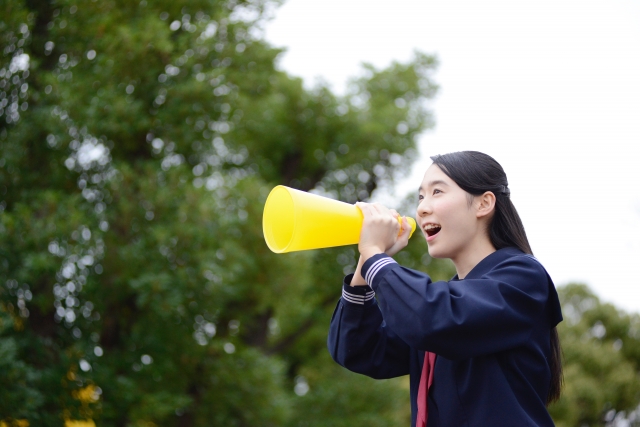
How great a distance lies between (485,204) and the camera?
2.02 m

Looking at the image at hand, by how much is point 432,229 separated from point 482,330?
42cm

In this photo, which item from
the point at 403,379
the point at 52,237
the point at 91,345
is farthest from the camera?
the point at 403,379

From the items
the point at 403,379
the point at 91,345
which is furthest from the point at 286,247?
the point at 403,379

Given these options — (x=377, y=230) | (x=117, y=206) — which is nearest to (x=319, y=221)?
(x=377, y=230)

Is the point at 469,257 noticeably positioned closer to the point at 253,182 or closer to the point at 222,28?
the point at 222,28

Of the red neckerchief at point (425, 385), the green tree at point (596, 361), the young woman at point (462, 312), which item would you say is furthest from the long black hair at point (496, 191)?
the green tree at point (596, 361)

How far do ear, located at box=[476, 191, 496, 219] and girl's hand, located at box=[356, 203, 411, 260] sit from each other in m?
0.25

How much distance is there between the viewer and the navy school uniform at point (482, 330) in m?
1.68

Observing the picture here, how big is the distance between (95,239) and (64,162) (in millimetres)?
1263

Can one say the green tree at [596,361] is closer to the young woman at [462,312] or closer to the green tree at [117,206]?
the green tree at [117,206]

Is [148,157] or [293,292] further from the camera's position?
[293,292]

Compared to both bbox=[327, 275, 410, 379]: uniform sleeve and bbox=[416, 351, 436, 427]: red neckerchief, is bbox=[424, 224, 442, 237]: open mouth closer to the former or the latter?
bbox=[327, 275, 410, 379]: uniform sleeve

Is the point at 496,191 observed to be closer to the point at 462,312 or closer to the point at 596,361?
the point at 462,312

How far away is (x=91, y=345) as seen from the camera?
734cm
